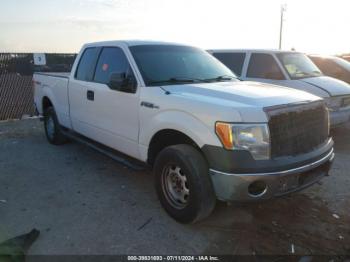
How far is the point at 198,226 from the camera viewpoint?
3.87 m

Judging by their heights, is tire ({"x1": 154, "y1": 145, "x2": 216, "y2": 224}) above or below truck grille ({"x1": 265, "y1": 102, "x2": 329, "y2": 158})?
below

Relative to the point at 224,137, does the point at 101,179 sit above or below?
below

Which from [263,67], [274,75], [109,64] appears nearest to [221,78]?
[109,64]

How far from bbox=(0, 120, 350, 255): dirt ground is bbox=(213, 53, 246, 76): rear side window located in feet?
11.6

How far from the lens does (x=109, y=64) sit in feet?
17.0

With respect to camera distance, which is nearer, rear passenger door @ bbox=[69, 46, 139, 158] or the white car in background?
rear passenger door @ bbox=[69, 46, 139, 158]

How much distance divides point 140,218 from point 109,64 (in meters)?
2.29

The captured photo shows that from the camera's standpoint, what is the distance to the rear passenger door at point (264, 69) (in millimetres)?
7823

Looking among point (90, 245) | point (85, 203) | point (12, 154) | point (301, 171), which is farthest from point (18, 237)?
point (12, 154)

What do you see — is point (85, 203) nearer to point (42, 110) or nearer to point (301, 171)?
point (301, 171)

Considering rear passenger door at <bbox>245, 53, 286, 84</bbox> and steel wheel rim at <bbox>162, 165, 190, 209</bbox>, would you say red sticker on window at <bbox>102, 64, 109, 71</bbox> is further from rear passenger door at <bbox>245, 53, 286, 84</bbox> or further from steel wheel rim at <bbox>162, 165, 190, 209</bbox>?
rear passenger door at <bbox>245, 53, 286, 84</bbox>

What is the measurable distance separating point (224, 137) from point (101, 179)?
2594 millimetres

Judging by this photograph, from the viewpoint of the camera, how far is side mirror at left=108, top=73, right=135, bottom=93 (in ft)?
14.5

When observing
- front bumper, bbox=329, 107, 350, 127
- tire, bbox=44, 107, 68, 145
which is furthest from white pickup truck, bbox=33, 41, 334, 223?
front bumper, bbox=329, 107, 350, 127
